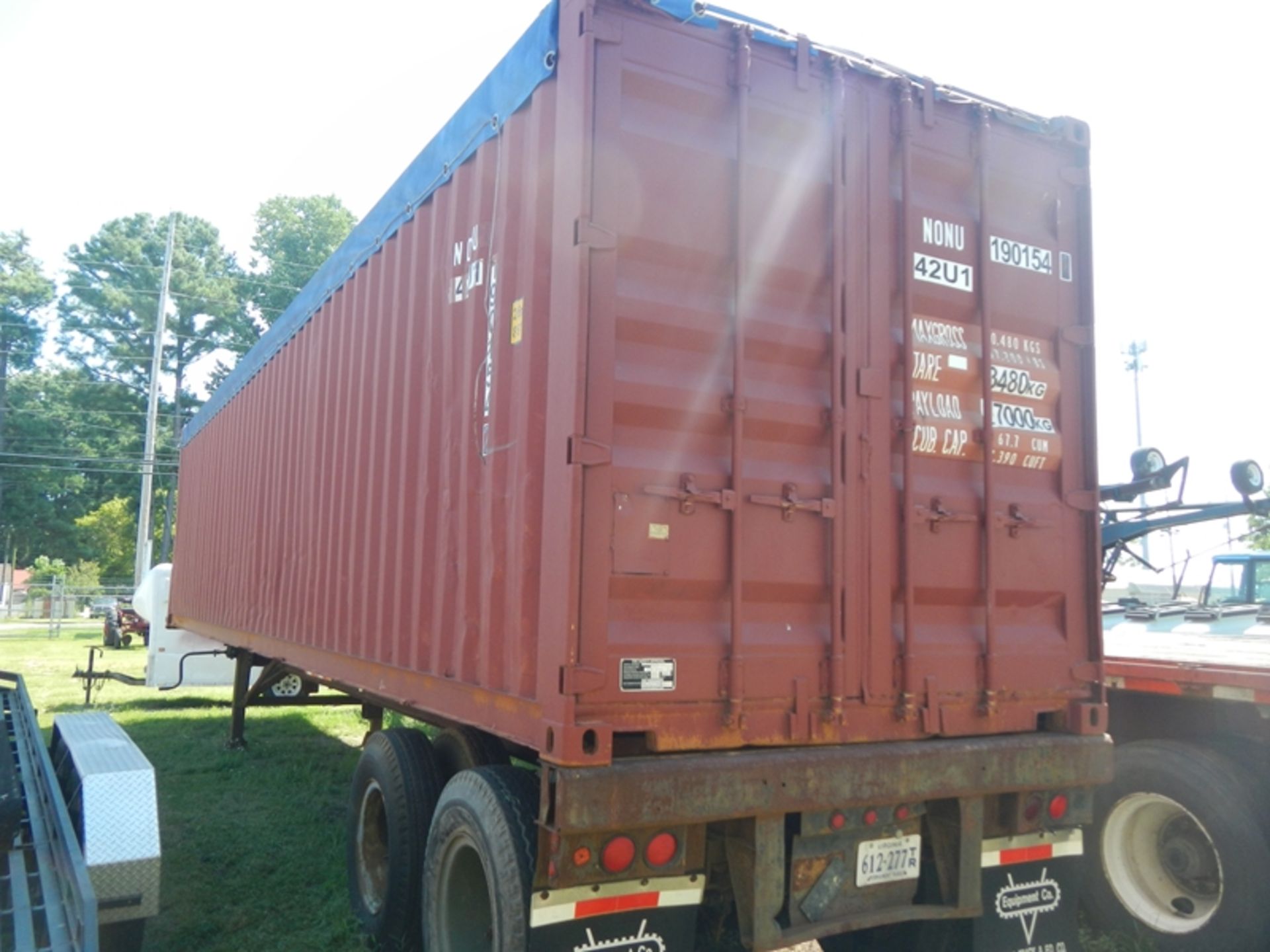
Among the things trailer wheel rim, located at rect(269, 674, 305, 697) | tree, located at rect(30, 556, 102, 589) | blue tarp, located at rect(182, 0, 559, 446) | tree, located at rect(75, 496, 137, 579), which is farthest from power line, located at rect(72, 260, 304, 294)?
blue tarp, located at rect(182, 0, 559, 446)

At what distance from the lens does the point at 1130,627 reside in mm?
6148

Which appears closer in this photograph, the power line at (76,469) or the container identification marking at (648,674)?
the container identification marking at (648,674)

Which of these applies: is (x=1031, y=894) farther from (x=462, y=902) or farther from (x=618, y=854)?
(x=462, y=902)

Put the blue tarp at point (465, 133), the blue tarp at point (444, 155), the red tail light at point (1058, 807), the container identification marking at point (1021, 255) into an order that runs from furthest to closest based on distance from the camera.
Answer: the container identification marking at point (1021, 255) → the red tail light at point (1058, 807) → the blue tarp at point (444, 155) → the blue tarp at point (465, 133)

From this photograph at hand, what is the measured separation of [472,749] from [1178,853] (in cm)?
348

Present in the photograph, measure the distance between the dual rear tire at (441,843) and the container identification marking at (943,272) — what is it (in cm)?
248

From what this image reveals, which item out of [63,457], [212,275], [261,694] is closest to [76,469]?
[63,457]

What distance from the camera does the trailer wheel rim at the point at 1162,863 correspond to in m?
4.61

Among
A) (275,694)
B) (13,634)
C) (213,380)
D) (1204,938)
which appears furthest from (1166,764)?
(213,380)

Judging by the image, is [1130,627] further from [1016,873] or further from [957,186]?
[957,186]

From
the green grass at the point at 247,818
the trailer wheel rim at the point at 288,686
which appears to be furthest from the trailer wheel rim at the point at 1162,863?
the trailer wheel rim at the point at 288,686

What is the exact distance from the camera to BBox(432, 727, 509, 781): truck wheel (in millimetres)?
4016

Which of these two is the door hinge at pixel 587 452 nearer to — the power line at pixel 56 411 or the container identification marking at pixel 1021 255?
the container identification marking at pixel 1021 255

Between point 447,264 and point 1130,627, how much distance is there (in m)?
4.72
